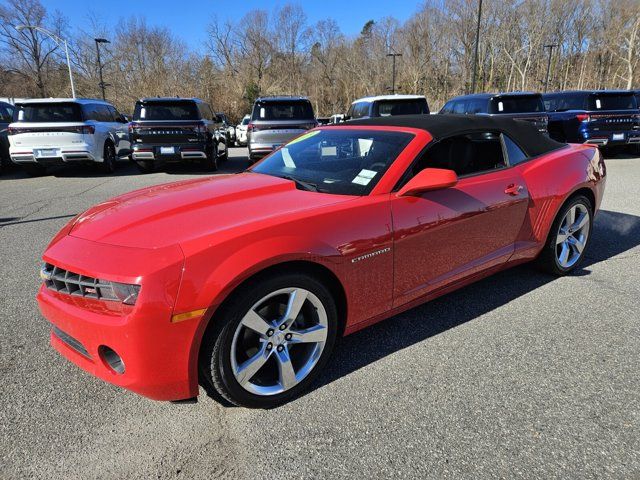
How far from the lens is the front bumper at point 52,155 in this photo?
9.95m

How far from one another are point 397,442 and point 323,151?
7.01 ft

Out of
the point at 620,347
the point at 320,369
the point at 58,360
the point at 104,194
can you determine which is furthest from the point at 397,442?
the point at 104,194

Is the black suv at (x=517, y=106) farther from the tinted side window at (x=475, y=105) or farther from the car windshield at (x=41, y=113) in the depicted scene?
the car windshield at (x=41, y=113)

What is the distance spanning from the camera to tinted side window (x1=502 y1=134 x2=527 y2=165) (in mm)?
3522

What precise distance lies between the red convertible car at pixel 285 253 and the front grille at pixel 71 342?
0.08ft

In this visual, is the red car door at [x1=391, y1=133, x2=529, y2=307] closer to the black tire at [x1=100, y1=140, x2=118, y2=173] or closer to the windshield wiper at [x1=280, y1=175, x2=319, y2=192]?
the windshield wiper at [x1=280, y1=175, x2=319, y2=192]

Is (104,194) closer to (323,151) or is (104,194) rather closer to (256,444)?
(323,151)

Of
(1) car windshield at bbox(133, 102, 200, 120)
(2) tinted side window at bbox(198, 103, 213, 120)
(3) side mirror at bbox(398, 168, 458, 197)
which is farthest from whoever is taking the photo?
(2) tinted side window at bbox(198, 103, 213, 120)

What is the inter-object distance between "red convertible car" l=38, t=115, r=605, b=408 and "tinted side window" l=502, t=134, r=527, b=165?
12mm

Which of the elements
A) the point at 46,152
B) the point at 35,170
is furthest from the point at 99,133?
the point at 35,170

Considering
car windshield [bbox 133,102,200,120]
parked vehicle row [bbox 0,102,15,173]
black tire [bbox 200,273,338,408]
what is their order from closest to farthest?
black tire [bbox 200,273,338,408] → car windshield [bbox 133,102,200,120] → parked vehicle row [bbox 0,102,15,173]

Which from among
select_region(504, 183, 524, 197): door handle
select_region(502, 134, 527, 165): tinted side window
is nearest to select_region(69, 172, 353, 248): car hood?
select_region(504, 183, 524, 197): door handle

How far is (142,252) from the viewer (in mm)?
2018

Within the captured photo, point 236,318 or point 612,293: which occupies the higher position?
point 236,318
